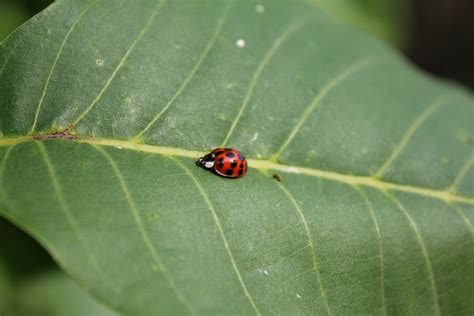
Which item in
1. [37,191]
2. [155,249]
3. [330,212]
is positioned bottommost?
[155,249]

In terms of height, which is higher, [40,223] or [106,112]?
[106,112]

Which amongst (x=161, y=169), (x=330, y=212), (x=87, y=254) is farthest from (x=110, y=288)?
(x=330, y=212)

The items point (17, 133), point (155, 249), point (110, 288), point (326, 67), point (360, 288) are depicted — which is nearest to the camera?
point (110, 288)

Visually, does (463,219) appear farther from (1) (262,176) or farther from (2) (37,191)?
(2) (37,191)

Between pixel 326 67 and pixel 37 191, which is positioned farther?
pixel 326 67

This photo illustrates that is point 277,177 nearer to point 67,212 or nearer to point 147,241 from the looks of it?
point 147,241

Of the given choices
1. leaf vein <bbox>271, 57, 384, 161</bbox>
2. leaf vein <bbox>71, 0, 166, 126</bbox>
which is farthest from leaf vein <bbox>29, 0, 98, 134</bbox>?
leaf vein <bbox>271, 57, 384, 161</bbox>

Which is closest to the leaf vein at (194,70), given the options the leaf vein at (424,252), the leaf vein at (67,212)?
the leaf vein at (67,212)
